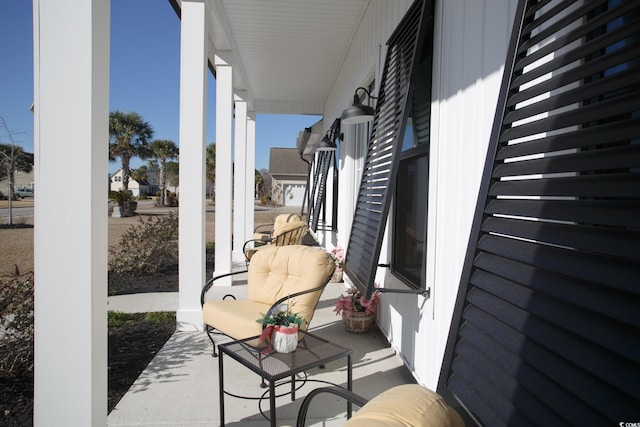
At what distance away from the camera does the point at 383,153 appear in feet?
10.5

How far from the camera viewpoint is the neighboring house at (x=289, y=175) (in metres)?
32.5

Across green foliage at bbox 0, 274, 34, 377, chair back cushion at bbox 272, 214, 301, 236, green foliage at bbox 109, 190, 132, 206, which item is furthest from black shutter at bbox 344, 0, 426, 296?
green foliage at bbox 109, 190, 132, 206

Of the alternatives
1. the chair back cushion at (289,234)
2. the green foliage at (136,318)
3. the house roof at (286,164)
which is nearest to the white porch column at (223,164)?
the chair back cushion at (289,234)

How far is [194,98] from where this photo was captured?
4.01 m

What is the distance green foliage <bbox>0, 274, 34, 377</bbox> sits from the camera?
9.25ft

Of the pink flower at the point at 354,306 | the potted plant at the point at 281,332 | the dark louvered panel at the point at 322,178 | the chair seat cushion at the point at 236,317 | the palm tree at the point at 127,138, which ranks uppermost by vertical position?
the palm tree at the point at 127,138

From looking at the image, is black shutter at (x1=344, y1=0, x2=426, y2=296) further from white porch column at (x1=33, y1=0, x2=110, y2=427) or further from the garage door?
the garage door

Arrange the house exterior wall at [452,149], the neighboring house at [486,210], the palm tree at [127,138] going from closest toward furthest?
1. the neighboring house at [486,210]
2. the house exterior wall at [452,149]
3. the palm tree at [127,138]

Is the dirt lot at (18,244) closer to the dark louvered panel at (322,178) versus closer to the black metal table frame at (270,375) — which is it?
the dark louvered panel at (322,178)

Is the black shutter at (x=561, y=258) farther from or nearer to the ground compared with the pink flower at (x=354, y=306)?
farther from the ground

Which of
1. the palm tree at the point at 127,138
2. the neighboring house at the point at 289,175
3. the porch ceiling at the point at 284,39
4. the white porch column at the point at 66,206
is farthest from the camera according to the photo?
the neighboring house at the point at 289,175

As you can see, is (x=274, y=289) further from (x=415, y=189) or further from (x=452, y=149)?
(x=452, y=149)

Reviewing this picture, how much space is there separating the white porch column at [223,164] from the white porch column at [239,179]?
1549 mm

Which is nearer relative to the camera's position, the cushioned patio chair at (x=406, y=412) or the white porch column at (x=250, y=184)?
the cushioned patio chair at (x=406, y=412)
